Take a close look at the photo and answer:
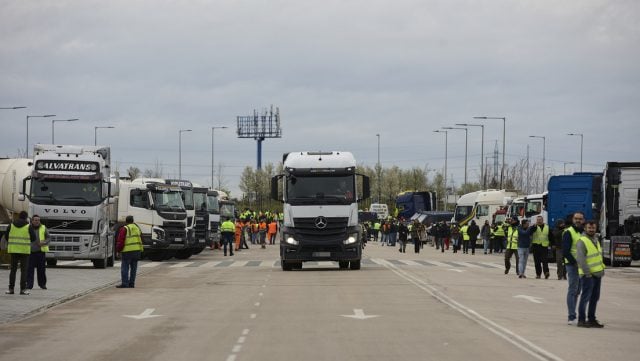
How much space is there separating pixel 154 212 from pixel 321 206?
13.6 meters

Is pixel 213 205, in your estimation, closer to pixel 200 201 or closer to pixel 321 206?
pixel 200 201

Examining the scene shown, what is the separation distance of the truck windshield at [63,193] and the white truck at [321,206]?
6.46 metres

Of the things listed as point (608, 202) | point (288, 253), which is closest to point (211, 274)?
point (288, 253)

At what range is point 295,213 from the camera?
35.9 meters

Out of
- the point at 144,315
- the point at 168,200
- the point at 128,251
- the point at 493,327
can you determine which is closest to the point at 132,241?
the point at 128,251

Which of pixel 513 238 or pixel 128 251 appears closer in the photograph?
pixel 128 251

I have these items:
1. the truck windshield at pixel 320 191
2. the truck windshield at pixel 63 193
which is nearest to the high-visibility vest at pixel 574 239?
the truck windshield at pixel 320 191

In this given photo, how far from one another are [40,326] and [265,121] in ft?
484

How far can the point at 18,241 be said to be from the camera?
2602cm

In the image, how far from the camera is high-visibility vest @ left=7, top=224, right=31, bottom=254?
2598cm

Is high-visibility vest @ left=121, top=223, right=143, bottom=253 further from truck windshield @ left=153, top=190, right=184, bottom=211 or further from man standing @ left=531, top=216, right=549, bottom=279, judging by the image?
truck windshield @ left=153, top=190, right=184, bottom=211

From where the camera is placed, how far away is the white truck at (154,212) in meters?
47.5

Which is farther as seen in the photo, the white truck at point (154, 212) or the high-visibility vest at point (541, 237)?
the white truck at point (154, 212)

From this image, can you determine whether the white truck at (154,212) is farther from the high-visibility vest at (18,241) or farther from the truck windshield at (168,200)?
the high-visibility vest at (18,241)
